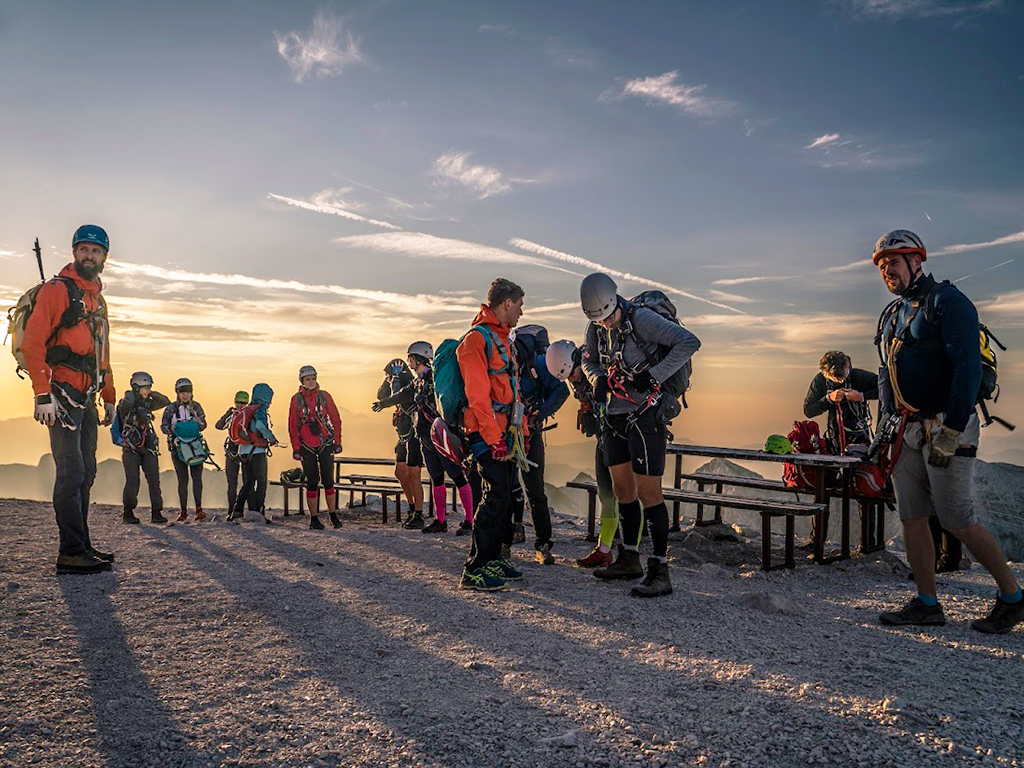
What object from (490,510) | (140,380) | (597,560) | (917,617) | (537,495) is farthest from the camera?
(140,380)

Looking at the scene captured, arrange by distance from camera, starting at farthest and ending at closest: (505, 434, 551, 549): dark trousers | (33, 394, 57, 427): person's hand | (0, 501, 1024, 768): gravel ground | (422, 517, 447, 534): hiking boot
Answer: (422, 517, 447, 534): hiking boot → (505, 434, 551, 549): dark trousers → (33, 394, 57, 427): person's hand → (0, 501, 1024, 768): gravel ground

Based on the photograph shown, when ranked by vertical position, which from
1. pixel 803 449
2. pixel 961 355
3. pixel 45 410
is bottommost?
pixel 803 449

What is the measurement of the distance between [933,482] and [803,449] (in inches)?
162

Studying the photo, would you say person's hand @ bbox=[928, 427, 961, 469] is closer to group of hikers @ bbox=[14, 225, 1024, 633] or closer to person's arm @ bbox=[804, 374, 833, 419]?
group of hikers @ bbox=[14, 225, 1024, 633]

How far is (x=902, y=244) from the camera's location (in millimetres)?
4793

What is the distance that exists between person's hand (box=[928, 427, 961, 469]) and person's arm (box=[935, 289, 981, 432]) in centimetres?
5

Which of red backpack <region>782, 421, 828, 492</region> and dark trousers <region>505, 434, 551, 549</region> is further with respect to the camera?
red backpack <region>782, 421, 828, 492</region>

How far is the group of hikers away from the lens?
15.2 feet

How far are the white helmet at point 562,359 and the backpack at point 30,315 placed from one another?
15.1 ft

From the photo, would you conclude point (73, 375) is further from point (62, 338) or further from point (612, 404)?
point (612, 404)

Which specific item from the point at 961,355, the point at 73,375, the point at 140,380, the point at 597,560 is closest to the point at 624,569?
the point at 597,560

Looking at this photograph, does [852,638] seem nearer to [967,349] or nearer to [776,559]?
[967,349]

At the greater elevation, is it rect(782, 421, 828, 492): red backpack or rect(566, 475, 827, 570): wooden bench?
rect(782, 421, 828, 492): red backpack

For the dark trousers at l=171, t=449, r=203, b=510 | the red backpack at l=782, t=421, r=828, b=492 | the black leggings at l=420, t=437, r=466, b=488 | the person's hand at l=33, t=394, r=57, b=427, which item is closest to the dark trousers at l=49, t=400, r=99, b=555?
the person's hand at l=33, t=394, r=57, b=427
